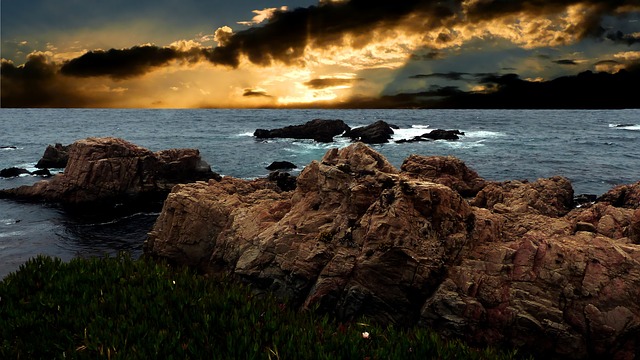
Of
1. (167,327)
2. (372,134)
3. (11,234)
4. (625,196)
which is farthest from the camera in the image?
(372,134)

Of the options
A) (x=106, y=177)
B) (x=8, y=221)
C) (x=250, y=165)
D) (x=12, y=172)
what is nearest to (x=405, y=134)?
(x=250, y=165)

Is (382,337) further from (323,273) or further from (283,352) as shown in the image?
(323,273)

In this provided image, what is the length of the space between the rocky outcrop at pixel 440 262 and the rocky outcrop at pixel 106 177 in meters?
21.8

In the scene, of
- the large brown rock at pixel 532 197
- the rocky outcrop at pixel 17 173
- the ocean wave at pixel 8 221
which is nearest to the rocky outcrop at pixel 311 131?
the rocky outcrop at pixel 17 173

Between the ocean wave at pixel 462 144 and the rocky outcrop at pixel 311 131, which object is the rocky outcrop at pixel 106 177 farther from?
the ocean wave at pixel 462 144

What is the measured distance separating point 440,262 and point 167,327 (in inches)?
309

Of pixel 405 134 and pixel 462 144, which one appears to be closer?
pixel 462 144

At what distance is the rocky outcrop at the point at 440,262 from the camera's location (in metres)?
10.2

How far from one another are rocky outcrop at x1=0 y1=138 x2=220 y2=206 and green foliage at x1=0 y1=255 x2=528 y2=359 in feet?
95.4

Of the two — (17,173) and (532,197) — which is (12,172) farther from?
(532,197)

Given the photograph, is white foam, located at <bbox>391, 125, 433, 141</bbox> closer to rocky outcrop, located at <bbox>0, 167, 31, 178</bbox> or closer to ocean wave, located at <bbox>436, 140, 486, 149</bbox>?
ocean wave, located at <bbox>436, 140, 486, 149</bbox>

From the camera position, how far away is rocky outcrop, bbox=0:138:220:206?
113 ft

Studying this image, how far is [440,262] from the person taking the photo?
1148cm

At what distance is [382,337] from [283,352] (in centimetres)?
176
